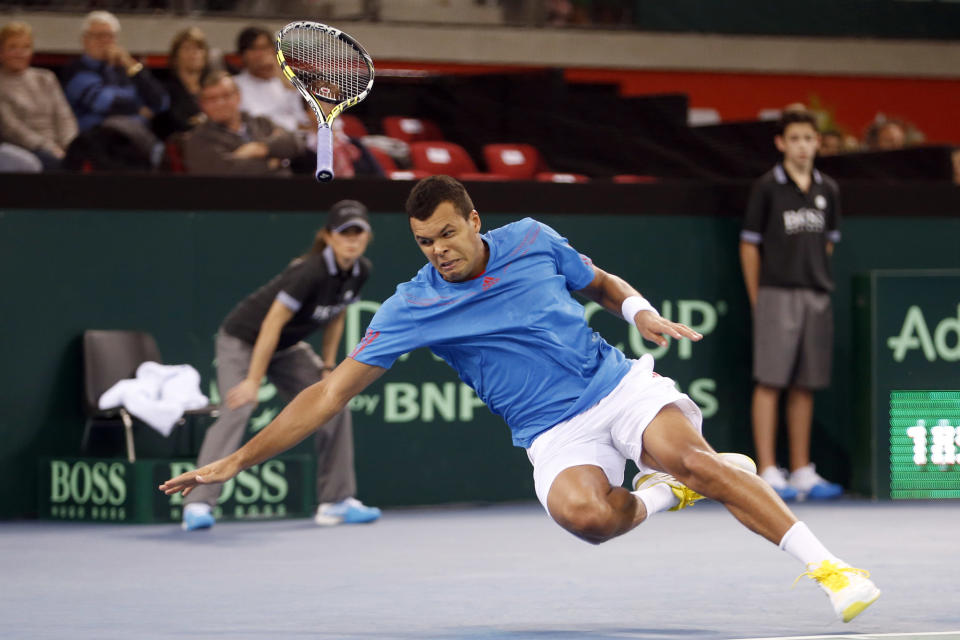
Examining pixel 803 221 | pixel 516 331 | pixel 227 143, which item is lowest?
pixel 516 331

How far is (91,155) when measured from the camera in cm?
938

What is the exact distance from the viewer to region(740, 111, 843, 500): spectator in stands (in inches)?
375

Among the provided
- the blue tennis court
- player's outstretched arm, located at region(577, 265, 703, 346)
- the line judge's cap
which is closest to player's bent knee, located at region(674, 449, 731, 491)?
player's outstretched arm, located at region(577, 265, 703, 346)

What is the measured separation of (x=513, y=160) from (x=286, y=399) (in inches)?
171

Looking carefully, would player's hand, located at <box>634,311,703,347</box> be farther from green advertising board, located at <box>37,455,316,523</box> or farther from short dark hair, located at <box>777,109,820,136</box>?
Answer: short dark hair, located at <box>777,109,820,136</box>

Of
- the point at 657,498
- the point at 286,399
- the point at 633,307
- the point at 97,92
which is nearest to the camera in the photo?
the point at 633,307

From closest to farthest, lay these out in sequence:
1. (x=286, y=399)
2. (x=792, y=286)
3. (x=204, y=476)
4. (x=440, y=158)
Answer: (x=204, y=476) < (x=286, y=399) < (x=792, y=286) < (x=440, y=158)

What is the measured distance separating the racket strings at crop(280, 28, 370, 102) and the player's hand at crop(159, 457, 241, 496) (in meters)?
1.55

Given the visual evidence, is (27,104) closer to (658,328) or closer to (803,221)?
(803,221)

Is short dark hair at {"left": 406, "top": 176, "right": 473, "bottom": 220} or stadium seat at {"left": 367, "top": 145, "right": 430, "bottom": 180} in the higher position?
stadium seat at {"left": 367, "top": 145, "right": 430, "bottom": 180}

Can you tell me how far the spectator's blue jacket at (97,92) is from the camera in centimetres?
1024

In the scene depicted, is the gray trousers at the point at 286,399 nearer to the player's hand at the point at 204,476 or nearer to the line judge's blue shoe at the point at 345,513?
the line judge's blue shoe at the point at 345,513

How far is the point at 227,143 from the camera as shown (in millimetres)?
9453

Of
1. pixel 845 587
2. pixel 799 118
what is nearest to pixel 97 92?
pixel 799 118
